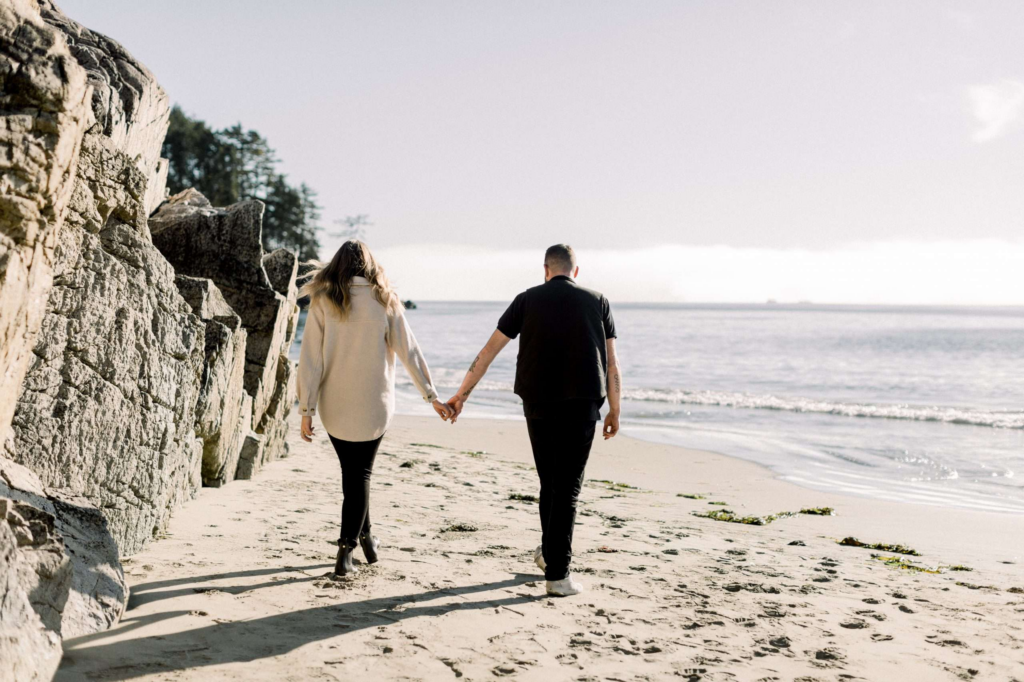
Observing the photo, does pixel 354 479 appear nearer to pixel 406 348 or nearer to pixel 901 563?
pixel 406 348

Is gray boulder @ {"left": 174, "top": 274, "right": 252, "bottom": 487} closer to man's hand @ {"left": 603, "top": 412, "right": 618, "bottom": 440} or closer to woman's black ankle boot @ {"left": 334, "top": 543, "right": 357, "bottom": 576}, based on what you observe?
woman's black ankle boot @ {"left": 334, "top": 543, "right": 357, "bottom": 576}

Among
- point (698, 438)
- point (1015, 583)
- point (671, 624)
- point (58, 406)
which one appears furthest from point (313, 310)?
point (698, 438)

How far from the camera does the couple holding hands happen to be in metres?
4.68

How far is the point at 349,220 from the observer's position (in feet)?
379

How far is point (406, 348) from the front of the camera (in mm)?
4871

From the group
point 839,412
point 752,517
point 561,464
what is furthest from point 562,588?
point 839,412

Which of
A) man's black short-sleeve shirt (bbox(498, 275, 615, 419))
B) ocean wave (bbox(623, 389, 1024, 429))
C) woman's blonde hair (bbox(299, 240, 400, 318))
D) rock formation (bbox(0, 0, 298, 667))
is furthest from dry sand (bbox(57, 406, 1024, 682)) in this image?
ocean wave (bbox(623, 389, 1024, 429))

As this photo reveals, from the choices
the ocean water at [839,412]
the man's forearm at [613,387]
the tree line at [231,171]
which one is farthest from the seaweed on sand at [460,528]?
the tree line at [231,171]

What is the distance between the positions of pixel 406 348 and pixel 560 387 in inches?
38.8

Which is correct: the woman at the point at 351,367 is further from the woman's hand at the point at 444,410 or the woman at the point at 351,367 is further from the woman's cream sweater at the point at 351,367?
the woman's hand at the point at 444,410

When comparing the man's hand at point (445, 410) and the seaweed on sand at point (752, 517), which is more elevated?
the man's hand at point (445, 410)

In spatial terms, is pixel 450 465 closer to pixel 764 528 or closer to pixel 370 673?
pixel 764 528

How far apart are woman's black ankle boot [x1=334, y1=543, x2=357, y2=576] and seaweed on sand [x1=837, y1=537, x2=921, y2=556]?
405 centimetres

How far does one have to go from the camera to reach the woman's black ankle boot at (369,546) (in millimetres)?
4848
